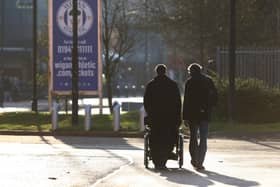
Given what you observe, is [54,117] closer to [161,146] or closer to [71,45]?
[71,45]

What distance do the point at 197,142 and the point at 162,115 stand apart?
2.84 feet

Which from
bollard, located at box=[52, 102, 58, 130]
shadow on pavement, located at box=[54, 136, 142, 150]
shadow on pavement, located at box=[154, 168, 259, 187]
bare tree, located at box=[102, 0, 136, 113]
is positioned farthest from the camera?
bare tree, located at box=[102, 0, 136, 113]

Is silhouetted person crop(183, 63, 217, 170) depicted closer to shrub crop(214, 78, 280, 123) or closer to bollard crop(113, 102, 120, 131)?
bollard crop(113, 102, 120, 131)

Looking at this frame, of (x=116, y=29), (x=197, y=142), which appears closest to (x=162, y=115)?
(x=197, y=142)

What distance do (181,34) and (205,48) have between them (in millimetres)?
2391

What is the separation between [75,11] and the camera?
23.7 meters

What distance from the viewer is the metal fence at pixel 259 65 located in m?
29.3

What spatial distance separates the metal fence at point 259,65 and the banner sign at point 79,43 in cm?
501

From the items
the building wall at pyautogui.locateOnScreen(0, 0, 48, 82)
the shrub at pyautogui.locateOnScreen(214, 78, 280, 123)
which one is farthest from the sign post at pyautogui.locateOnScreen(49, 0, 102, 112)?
the building wall at pyautogui.locateOnScreen(0, 0, 48, 82)

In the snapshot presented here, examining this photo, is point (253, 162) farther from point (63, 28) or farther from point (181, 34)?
point (181, 34)

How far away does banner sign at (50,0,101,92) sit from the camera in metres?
27.5

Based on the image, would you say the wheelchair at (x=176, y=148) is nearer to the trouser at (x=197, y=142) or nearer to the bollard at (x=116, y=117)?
the trouser at (x=197, y=142)

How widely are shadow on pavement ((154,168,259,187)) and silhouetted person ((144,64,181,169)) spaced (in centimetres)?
36

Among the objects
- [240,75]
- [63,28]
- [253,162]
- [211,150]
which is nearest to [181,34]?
[240,75]
